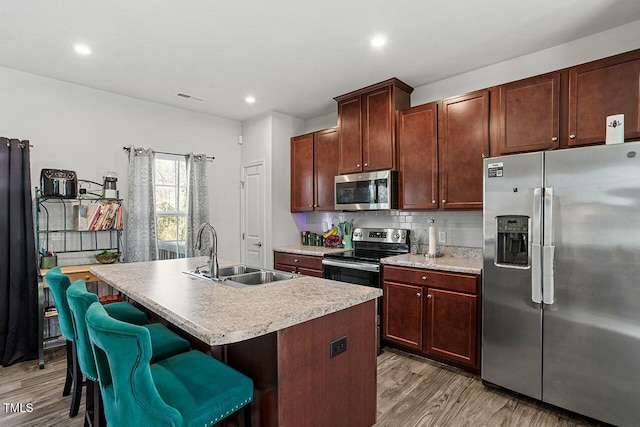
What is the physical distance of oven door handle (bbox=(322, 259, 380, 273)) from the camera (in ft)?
10.8

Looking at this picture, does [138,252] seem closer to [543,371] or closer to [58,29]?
[58,29]

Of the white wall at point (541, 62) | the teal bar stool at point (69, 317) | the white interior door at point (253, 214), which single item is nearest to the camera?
the teal bar stool at point (69, 317)

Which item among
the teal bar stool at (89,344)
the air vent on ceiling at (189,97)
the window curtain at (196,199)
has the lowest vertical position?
the teal bar stool at (89,344)

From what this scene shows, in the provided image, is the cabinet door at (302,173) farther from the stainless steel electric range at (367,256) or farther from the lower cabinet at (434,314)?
the lower cabinet at (434,314)

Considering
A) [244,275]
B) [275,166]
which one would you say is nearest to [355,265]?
[244,275]

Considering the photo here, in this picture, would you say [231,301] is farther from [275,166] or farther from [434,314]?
[275,166]

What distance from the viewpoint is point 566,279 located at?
2191mm

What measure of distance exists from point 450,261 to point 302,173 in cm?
230

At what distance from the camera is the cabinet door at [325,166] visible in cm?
420

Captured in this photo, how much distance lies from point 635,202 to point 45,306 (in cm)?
483

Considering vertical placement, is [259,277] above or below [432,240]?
below

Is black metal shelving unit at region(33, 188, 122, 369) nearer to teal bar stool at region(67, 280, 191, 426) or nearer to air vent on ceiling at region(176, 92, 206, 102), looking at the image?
air vent on ceiling at region(176, 92, 206, 102)

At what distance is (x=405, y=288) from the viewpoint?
310 centimetres

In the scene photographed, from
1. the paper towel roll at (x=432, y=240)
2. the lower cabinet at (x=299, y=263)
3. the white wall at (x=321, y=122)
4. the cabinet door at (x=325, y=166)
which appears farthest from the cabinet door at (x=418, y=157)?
the white wall at (x=321, y=122)
